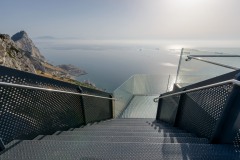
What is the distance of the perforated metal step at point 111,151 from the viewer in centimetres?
217

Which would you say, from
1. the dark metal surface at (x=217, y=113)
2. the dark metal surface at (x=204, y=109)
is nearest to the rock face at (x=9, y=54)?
the dark metal surface at (x=204, y=109)

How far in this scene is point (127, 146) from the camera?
8.28ft

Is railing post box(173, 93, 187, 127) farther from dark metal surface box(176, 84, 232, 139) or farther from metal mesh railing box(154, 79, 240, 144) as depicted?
metal mesh railing box(154, 79, 240, 144)

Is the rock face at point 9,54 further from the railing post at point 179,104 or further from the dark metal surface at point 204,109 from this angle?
the dark metal surface at point 204,109

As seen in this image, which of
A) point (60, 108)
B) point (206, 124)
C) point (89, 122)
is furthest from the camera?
point (89, 122)

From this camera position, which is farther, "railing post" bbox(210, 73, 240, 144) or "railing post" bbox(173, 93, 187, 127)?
"railing post" bbox(173, 93, 187, 127)

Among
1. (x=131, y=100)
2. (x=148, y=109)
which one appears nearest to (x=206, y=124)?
(x=148, y=109)

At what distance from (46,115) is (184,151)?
6.90ft

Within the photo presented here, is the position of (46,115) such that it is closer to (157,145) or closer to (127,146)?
(127,146)

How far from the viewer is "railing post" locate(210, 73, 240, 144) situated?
2.29 m

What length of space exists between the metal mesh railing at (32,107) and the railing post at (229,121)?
227 cm

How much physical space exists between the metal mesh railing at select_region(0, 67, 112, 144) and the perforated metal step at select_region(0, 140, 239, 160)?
33 centimetres

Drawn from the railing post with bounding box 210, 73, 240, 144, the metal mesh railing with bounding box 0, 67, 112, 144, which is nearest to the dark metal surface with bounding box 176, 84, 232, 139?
the railing post with bounding box 210, 73, 240, 144

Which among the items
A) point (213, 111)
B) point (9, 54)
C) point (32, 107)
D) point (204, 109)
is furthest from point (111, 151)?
point (9, 54)
